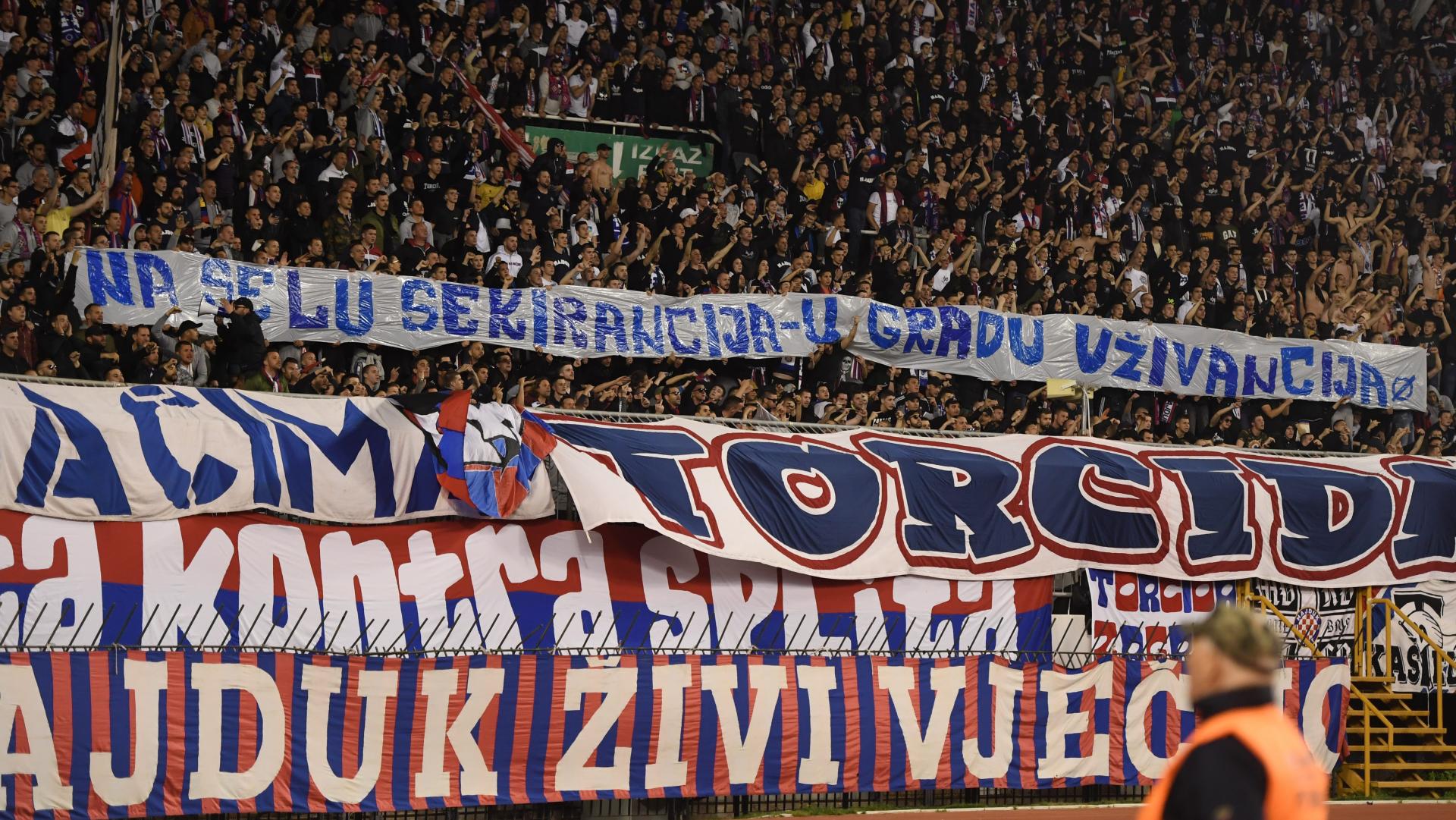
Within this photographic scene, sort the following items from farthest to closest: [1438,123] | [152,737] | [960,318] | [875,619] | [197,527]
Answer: [1438,123]
[960,318]
[875,619]
[197,527]
[152,737]

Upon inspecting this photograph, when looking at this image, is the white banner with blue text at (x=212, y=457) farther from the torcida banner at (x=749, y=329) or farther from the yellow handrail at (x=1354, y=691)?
the yellow handrail at (x=1354, y=691)

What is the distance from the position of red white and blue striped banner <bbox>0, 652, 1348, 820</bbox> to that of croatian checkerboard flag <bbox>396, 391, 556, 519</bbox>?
1.50 meters

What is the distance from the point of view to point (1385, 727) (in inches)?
749

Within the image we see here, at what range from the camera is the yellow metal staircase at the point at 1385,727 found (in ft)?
60.4

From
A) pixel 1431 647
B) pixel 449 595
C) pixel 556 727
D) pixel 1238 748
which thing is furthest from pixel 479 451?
pixel 1431 647

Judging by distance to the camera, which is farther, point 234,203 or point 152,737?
point 234,203

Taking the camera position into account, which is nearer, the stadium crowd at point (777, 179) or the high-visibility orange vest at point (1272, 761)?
the high-visibility orange vest at point (1272, 761)

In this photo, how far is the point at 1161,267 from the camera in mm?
24578

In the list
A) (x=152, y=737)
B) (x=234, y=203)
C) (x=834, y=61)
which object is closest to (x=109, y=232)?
(x=234, y=203)

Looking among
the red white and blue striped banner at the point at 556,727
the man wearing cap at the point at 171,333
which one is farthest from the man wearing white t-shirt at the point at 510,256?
the red white and blue striped banner at the point at 556,727

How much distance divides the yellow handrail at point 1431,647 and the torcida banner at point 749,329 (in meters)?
4.73

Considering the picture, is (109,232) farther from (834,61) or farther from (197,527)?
(834,61)

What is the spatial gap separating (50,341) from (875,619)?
8.42m

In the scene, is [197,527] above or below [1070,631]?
above
